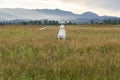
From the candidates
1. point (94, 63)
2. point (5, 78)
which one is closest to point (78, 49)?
point (94, 63)

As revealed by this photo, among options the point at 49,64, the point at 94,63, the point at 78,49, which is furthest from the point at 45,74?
the point at 78,49

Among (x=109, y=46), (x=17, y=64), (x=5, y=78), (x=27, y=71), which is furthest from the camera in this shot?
(x=109, y=46)

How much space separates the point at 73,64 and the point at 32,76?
1373 millimetres

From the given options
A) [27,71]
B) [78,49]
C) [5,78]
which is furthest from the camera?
[78,49]

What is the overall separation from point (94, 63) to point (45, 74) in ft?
5.25

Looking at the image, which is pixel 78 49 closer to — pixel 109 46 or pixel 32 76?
pixel 109 46

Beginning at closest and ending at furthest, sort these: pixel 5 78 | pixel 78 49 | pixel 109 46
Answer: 1. pixel 5 78
2. pixel 78 49
3. pixel 109 46

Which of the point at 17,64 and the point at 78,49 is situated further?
the point at 78,49

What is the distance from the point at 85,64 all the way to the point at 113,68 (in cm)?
76

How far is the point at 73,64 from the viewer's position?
942 centimetres

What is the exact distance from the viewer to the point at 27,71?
29.5ft

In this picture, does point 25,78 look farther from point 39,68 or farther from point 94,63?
point 94,63

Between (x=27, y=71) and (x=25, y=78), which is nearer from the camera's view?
(x=25, y=78)

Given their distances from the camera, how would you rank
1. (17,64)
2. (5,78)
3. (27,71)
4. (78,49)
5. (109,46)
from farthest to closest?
(109,46)
(78,49)
(17,64)
(27,71)
(5,78)
